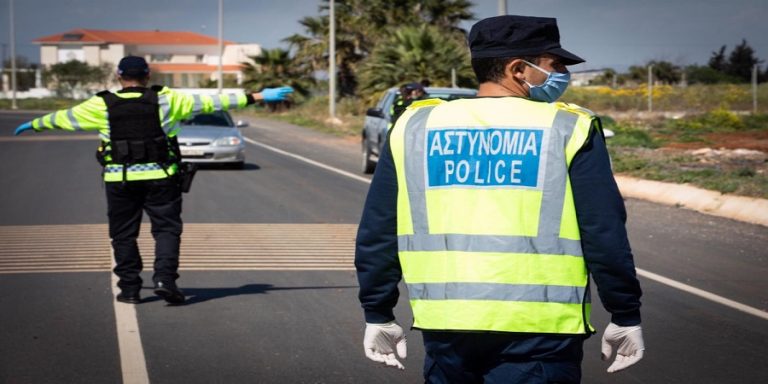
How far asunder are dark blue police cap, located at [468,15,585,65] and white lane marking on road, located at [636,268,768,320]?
17.8 ft

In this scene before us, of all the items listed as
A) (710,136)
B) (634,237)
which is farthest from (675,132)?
(634,237)

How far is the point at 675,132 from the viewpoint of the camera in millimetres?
30516

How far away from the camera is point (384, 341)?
3.62m

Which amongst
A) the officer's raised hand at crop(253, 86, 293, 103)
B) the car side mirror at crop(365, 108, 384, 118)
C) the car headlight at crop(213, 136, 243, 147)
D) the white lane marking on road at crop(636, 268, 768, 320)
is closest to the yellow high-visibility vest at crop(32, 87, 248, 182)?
the officer's raised hand at crop(253, 86, 293, 103)

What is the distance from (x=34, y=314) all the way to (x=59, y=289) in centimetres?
107

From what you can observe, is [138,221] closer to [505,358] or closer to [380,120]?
[505,358]

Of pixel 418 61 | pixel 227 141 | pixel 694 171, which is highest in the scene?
pixel 418 61

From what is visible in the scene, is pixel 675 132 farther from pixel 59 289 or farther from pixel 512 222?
pixel 512 222

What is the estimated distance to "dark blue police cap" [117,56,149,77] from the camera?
8242 mm

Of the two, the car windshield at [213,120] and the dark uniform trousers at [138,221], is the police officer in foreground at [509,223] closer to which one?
the dark uniform trousers at [138,221]

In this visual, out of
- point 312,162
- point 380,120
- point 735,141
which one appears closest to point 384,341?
point 380,120

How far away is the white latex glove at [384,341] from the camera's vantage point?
11.8 ft

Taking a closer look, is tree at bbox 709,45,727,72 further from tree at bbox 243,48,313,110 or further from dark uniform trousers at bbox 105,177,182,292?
dark uniform trousers at bbox 105,177,182,292

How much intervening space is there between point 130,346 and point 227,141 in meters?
15.7
